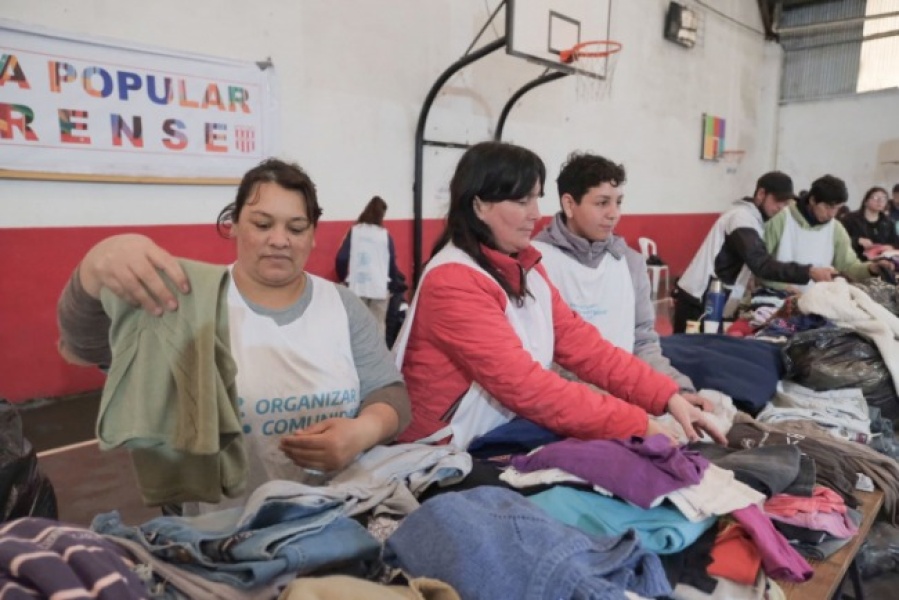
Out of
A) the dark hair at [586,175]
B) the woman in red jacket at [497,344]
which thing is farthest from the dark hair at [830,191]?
the woman in red jacket at [497,344]

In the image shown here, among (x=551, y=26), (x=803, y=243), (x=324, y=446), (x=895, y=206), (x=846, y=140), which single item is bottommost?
(x=324, y=446)

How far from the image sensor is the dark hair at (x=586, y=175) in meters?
2.06

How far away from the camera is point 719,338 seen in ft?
7.45

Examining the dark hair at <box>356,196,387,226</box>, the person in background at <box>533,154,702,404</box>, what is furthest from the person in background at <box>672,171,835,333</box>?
the dark hair at <box>356,196,387,226</box>

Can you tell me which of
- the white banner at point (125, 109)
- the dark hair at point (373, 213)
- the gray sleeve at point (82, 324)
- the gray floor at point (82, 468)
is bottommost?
the gray floor at point (82, 468)

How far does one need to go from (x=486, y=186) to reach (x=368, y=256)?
304 centimetres

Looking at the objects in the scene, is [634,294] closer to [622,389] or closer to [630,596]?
[622,389]

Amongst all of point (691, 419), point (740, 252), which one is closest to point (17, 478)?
point (691, 419)

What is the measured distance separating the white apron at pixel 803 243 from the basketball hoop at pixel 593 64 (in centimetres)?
262

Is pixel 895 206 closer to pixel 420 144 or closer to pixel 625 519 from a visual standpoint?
pixel 420 144

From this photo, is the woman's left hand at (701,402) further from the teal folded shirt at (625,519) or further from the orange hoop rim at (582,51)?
the orange hoop rim at (582,51)

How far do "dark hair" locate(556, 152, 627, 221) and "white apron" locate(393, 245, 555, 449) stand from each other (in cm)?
58

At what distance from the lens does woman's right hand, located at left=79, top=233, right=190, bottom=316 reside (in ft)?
2.84

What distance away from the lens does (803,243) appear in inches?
130
